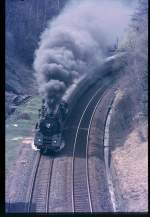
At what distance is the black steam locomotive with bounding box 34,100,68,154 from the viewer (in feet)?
67.6

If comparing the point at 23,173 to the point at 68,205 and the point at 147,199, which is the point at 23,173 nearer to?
the point at 68,205

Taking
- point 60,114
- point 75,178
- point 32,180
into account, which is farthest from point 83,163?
point 60,114

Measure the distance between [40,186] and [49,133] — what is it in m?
3.06

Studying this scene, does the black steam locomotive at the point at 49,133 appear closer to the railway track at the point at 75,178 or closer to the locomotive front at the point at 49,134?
the locomotive front at the point at 49,134

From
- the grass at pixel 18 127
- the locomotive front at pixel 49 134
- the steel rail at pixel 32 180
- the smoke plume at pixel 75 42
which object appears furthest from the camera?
the smoke plume at pixel 75 42

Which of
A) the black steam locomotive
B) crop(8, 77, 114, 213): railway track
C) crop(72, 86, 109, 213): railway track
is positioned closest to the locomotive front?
the black steam locomotive

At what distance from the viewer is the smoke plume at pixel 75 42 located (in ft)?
76.0

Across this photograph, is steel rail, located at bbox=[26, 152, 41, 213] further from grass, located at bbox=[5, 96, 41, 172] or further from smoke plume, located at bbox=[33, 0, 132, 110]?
Result: smoke plume, located at bbox=[33, 0, 132, 110]

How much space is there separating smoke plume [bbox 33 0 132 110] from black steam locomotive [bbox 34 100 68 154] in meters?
0.83

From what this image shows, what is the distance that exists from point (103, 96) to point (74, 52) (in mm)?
5012

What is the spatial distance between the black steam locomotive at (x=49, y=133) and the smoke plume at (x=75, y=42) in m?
0.83

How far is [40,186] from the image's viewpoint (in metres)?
19.1

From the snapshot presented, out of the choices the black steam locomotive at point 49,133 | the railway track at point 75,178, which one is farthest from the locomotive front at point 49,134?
the railway track at point 75,178

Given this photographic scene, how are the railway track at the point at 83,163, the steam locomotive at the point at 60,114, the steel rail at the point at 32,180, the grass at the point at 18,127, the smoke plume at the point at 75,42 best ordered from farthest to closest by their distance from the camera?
1. the smoke plume at the point at 75,42
2. the grass at the point at 18,127
3. the steam locomotive at the point at 60,114
4. the steel rail at the point at 32,180
5. the railway track at the point at 83,163
